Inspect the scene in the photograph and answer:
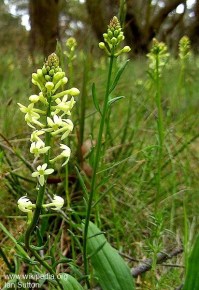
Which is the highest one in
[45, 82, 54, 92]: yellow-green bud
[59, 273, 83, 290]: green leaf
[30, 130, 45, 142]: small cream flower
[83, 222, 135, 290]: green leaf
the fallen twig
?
[45, 82, 54, 92]: yellow-green bud

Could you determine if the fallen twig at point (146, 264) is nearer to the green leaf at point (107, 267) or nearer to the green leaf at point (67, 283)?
the green leaf at point (107, 267)

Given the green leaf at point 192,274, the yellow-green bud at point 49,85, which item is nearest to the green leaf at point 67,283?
the green leaf at point 192,274

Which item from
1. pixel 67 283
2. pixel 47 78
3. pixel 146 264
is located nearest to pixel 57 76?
pixel 47 78

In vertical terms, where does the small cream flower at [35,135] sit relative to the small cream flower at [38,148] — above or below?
above

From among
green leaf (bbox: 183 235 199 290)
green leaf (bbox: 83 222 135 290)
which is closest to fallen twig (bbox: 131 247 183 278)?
green leaf (bbox: 83 222 135 290)

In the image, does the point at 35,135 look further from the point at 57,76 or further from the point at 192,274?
the point at 192,274

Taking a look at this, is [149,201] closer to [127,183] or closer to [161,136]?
[127,183]

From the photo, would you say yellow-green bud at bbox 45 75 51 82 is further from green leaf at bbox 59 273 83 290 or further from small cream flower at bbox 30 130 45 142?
green leaf at bbox 59 273 83 290

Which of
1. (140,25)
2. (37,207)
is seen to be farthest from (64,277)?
(140,25)

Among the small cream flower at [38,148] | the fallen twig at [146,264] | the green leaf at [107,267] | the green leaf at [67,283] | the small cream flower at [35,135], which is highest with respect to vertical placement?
the small cream flower at [35,135]
